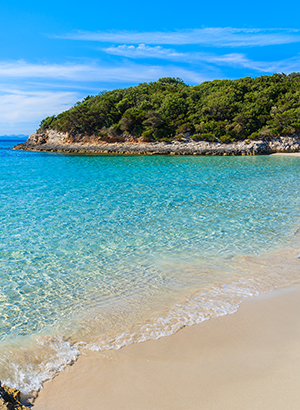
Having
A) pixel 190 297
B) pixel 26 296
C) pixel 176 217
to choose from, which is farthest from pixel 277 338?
pixel 176 217

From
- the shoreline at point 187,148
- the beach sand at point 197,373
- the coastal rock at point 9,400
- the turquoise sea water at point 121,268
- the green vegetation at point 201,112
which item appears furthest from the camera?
the green vegetation at point 201,112

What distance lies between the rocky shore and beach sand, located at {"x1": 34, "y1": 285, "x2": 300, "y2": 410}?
120 ft

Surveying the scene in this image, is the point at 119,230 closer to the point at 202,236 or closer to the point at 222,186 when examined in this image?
the point at 202,236

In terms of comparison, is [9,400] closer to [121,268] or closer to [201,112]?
[121,268]

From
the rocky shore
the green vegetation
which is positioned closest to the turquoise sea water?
the rocky shore

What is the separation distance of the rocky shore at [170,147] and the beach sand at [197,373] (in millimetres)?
36435

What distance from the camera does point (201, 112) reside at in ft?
156

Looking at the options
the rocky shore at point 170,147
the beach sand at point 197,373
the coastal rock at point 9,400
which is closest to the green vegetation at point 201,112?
the rocky shore at point 170,147

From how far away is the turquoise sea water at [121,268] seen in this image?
3.37 m

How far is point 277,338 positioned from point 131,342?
166cm

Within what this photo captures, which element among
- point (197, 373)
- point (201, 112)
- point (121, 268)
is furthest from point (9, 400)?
point (201, 112)

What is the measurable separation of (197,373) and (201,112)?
→ 48.6 m

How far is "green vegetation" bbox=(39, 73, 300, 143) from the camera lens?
42.5 metres

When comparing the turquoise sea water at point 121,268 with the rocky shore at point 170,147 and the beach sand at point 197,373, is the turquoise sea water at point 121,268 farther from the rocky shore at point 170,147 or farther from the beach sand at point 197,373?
the rocky shore at point 170,147
